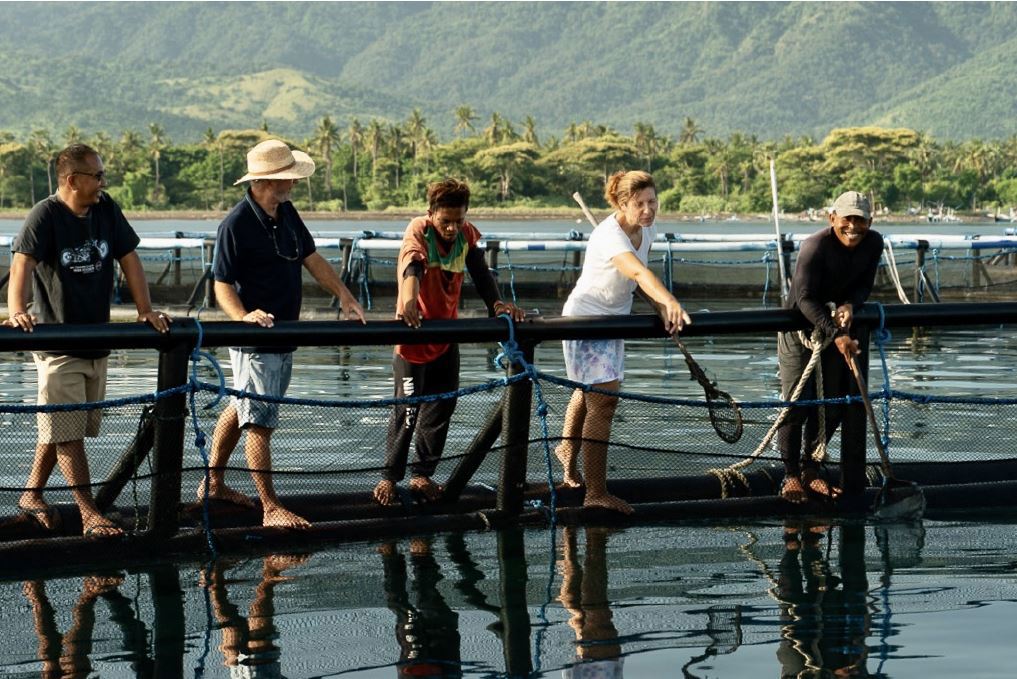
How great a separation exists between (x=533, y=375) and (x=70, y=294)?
189 centimetres

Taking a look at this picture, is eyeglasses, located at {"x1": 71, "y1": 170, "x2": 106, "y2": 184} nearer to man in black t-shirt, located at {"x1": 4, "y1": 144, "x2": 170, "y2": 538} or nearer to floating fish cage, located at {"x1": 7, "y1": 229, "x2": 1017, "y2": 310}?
man in black t-shirt, located at {"x1": 4, "y1": 144, "x2": 170, "y2": 538}

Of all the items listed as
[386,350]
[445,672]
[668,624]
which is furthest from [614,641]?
[386,350]

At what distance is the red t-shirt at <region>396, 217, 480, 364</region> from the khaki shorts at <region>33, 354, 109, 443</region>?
138cm

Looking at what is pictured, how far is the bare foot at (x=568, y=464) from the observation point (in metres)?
6.64

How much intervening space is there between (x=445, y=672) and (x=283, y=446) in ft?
9.06

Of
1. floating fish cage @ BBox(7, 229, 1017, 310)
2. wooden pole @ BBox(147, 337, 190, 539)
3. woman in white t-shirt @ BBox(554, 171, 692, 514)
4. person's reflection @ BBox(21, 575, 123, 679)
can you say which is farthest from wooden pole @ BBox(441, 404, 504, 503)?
floating fish cage @ BBox(7, 229, 1017, 310)

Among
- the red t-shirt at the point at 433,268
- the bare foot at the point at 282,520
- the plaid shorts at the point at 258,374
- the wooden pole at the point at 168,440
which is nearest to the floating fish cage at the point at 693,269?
the red t-shirt at the point at 433,268

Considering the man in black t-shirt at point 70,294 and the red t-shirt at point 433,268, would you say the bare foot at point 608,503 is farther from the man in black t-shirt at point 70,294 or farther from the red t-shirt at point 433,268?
the man in black t-shirt at point 70,294

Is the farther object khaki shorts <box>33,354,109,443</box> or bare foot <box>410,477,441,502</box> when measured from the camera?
bare foot <box>410,477,441,502</box>

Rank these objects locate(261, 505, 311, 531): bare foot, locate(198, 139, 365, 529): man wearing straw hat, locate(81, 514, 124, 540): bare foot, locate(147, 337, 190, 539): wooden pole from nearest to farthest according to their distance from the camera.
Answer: locate(147, 337, 190, 539): wooden pole, locate(81, 514, 124, 540): bare foot, locate(261, 505, 311, 531): bare foot, locate(198, 139, 365, 529): man wearing straw hat

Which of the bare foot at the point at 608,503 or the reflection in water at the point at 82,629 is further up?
the bare foot at the point at 608,503

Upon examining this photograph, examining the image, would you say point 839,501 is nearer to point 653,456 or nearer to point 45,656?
point 653,456

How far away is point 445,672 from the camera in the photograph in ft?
16.4

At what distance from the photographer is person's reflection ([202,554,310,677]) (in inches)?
199
